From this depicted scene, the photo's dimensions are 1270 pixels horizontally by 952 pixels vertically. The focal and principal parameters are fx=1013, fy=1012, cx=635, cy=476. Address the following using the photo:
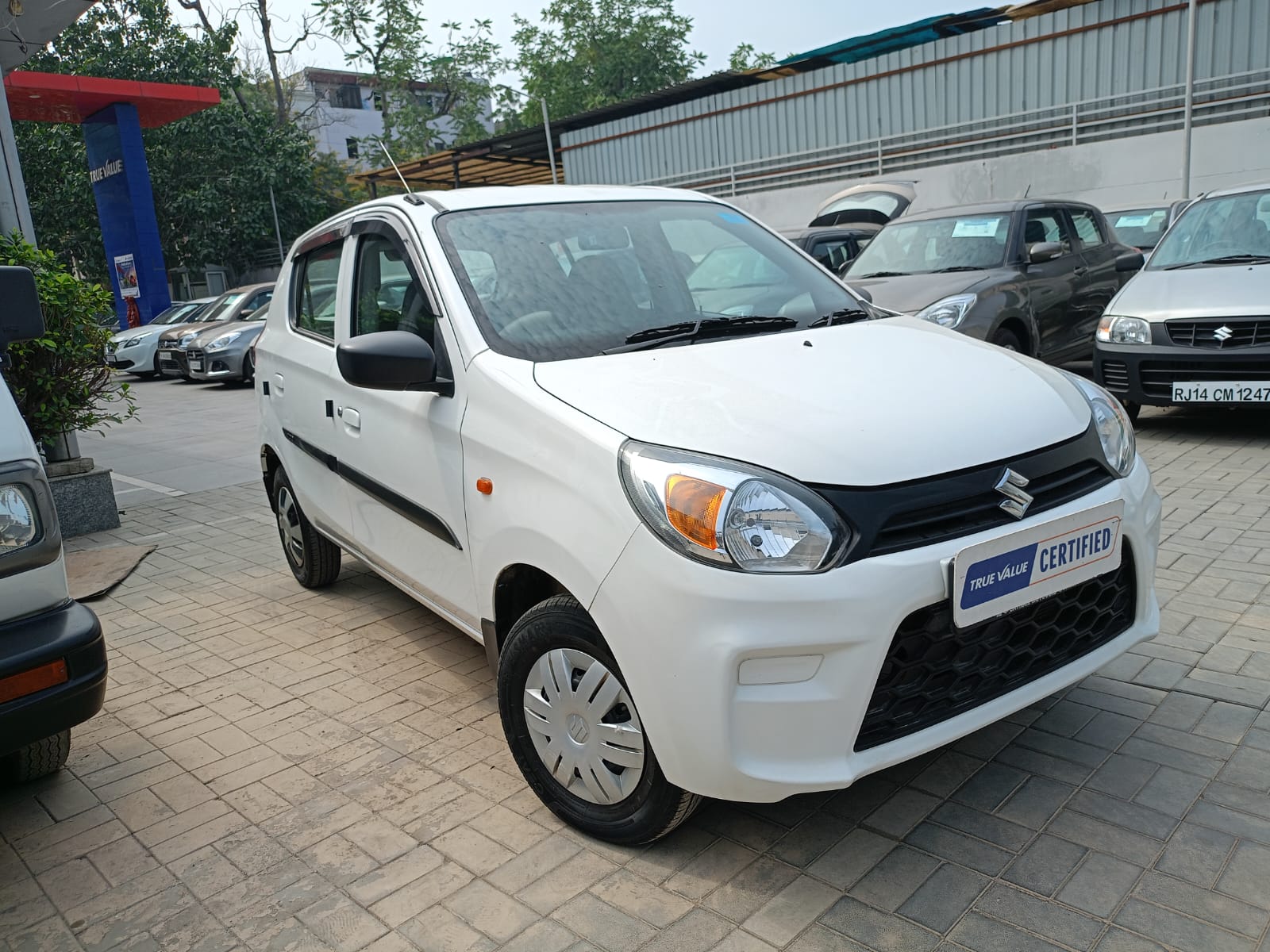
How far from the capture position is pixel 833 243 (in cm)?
1130

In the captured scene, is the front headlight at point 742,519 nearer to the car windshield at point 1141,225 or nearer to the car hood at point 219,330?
the car windshield at point 1141,225

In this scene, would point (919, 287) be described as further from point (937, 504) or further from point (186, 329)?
point (186, 329)

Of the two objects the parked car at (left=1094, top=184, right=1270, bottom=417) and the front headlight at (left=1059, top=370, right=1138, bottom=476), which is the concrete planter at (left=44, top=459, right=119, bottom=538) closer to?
the front headlight at (left=1059, top=370, right=1138, bottom=476)

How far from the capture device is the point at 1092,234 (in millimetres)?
9000

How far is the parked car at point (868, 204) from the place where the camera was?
16.6m

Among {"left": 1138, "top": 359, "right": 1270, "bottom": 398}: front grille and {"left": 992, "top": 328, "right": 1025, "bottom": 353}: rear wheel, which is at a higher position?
{"left": 992, "top": 328, "right": 1025, "bottom": 353}: rear wheel

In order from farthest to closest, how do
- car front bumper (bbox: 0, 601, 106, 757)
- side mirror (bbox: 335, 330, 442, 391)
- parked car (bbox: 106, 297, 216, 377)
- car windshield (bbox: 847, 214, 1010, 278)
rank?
1. parked car (bbox: 106, 297, 216, 377)
2. car windshield (bbox: 847, 214, 1010, 278)
3. side mirror (bbox: 335, 330, 442, 391)
4. car front bumper (bbox: 0, 601, 106, 757)

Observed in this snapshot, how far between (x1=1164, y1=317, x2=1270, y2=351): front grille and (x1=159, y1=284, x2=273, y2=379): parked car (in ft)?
47.2

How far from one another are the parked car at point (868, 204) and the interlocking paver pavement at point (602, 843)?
13.3 meters

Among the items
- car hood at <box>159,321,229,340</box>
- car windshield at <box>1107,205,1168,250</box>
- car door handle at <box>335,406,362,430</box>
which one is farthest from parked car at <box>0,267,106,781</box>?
car hood at <box>159,321,229,340</box>

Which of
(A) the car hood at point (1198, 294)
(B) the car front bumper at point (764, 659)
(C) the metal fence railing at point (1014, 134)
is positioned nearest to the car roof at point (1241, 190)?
(A) the car hood at point (1198, 294)

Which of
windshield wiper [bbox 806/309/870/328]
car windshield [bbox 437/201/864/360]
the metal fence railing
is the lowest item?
windshield wiper [bbox 806/309/870/328]

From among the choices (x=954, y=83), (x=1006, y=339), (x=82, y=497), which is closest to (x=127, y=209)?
(x=954, y=83)

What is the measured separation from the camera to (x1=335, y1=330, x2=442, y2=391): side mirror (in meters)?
3.02
